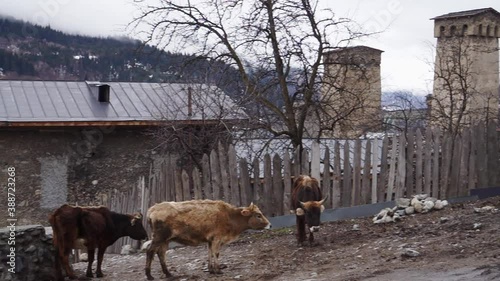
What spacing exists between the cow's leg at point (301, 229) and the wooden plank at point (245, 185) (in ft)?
7.90

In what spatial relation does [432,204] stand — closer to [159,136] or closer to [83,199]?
[159,136]

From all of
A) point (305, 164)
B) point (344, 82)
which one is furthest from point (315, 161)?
point (344, 82)

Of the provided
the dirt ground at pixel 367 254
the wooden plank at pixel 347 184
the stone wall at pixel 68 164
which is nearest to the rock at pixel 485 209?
the dirt ground at pixel 367 254

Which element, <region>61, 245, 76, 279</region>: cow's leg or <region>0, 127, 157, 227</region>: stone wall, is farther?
<region>0, 127, 157, 227</region>: stone wall

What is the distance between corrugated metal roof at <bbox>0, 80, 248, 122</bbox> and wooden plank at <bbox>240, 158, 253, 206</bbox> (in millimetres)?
3525

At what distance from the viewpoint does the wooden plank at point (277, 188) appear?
12180mm

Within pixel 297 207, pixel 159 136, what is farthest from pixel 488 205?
pixel 159 136

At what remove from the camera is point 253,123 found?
1302 centimetres

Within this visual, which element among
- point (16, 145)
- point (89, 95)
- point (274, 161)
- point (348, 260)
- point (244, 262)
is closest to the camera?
point (348, 260)

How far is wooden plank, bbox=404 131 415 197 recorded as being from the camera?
12.3 m

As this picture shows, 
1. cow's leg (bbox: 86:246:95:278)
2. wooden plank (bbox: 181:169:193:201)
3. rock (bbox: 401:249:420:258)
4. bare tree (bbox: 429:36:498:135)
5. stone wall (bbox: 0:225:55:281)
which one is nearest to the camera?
rock (bbox: 401:249:420:258)

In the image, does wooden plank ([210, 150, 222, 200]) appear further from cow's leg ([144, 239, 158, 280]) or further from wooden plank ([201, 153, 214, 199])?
cow's leg ([144, 239, 158, 280])

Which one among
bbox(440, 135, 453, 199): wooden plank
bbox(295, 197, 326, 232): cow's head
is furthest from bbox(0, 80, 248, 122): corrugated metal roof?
bbox(295, 197, 326, 232): cow's head

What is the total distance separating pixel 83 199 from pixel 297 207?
9.95 metres
